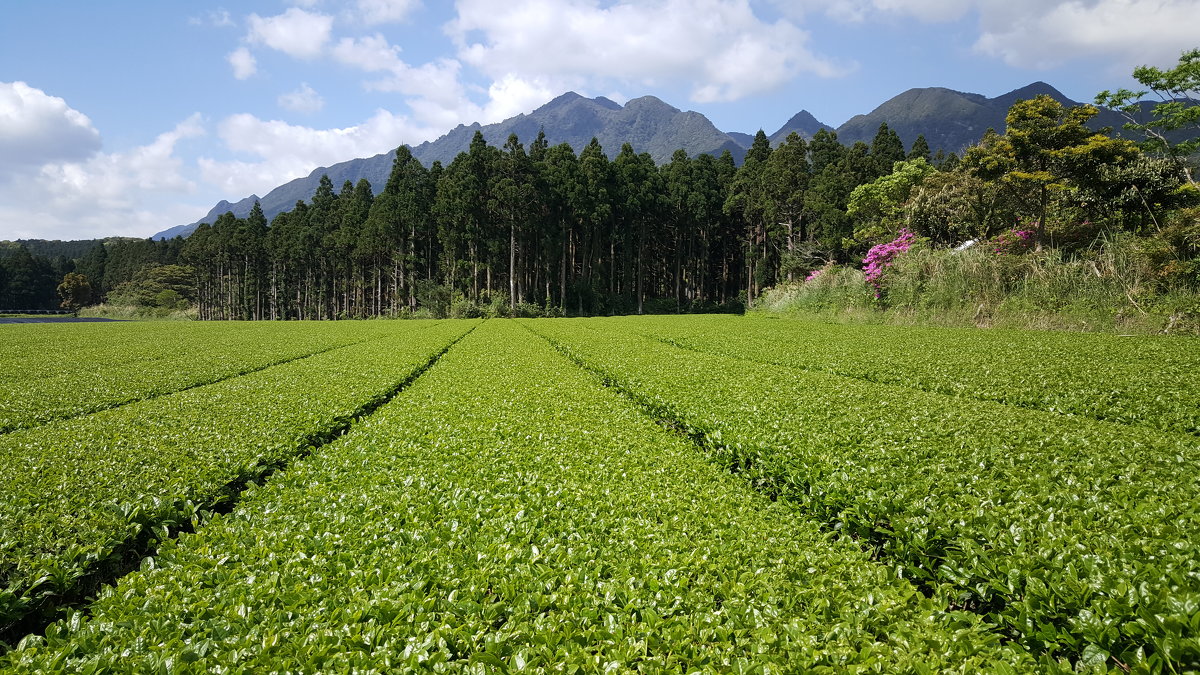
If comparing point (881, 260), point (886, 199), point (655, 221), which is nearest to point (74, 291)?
point (655, 221)

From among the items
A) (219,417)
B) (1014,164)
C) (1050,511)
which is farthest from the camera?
(1014,164)

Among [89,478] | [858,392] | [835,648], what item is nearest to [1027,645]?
[835,648]

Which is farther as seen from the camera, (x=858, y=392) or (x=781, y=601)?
(x=858, y=392)

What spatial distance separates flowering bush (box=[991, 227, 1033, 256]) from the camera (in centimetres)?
1911

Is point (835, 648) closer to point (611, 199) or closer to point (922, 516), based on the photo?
point (922, 516)

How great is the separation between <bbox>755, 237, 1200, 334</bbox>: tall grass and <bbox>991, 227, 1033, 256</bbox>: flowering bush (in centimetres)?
Result: 68

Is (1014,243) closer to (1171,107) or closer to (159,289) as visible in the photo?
(1171,107)

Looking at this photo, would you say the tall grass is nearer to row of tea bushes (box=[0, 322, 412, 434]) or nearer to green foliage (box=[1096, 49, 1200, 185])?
green foliage (box=[1096, 49, 1200, 185])

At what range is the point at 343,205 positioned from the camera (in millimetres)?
61844

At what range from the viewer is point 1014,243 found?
62.8 ft

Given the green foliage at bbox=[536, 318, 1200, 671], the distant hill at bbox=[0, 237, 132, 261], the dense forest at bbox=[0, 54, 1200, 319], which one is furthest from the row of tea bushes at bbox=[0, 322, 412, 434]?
the distant hill at bbox=[0, 237, 132, 261]

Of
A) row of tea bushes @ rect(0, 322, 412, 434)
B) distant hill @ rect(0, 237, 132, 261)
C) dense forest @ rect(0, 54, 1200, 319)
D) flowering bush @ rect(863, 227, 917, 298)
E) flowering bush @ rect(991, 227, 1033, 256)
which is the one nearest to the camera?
row of tea bushes @ rect(0, 322, 412, 434)

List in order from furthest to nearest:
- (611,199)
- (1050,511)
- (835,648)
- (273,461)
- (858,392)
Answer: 1. (611,199)
2. (858,392)
3. (273,461)
4. (1050,511)
5. (835,648)

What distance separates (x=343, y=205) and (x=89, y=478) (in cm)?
6644
